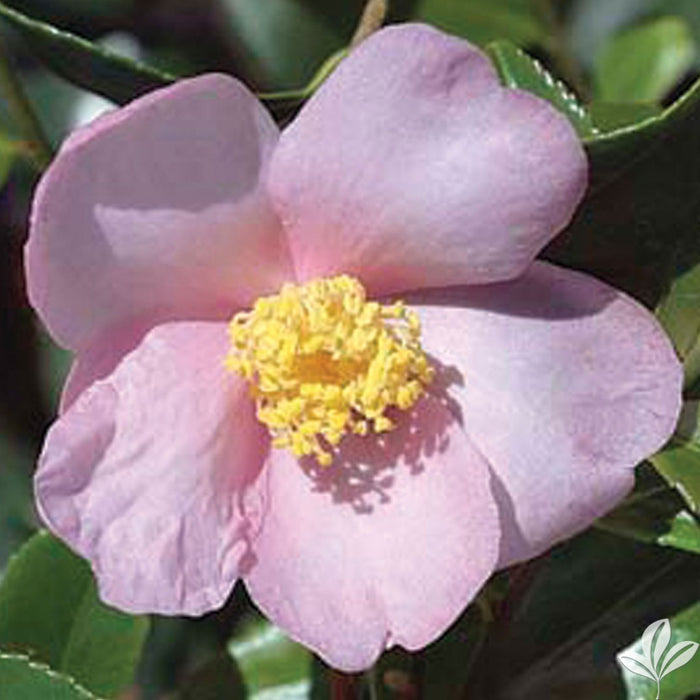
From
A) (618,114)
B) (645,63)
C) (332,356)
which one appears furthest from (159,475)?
(645,63)

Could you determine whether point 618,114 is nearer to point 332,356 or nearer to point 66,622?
point 332,356

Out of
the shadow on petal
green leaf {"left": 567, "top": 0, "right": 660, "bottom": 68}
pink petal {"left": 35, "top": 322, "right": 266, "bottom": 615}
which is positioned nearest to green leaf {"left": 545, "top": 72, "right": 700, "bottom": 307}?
the shadow on petal

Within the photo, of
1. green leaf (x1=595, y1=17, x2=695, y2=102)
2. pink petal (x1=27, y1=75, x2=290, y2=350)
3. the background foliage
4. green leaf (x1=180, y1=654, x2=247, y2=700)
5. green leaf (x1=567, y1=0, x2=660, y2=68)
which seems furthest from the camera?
green leaf (x1=567, y1=0, x2=660, y2=68)

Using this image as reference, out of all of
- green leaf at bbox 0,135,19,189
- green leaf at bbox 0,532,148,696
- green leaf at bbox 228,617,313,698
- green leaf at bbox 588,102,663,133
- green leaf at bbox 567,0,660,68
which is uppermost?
green leaf at bbox 588,102,663,133

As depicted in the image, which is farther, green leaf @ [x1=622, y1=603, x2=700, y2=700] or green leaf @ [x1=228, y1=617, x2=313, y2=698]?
green leaf @ [x1=228, y1=617, x2=313, y2=698]

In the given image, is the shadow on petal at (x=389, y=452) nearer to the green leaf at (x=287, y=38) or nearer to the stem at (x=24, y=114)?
the stem at (x=24, y=114)

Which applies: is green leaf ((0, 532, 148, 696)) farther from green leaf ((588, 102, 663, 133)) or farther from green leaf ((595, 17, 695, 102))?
green leaf ((595, 17, 695, 102))

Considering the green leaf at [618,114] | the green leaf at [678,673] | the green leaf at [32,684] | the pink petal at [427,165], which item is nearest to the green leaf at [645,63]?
the green leaf at [618,114]

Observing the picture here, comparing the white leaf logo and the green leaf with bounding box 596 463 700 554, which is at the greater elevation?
the green leaf with bounding box 596 463 700 554
